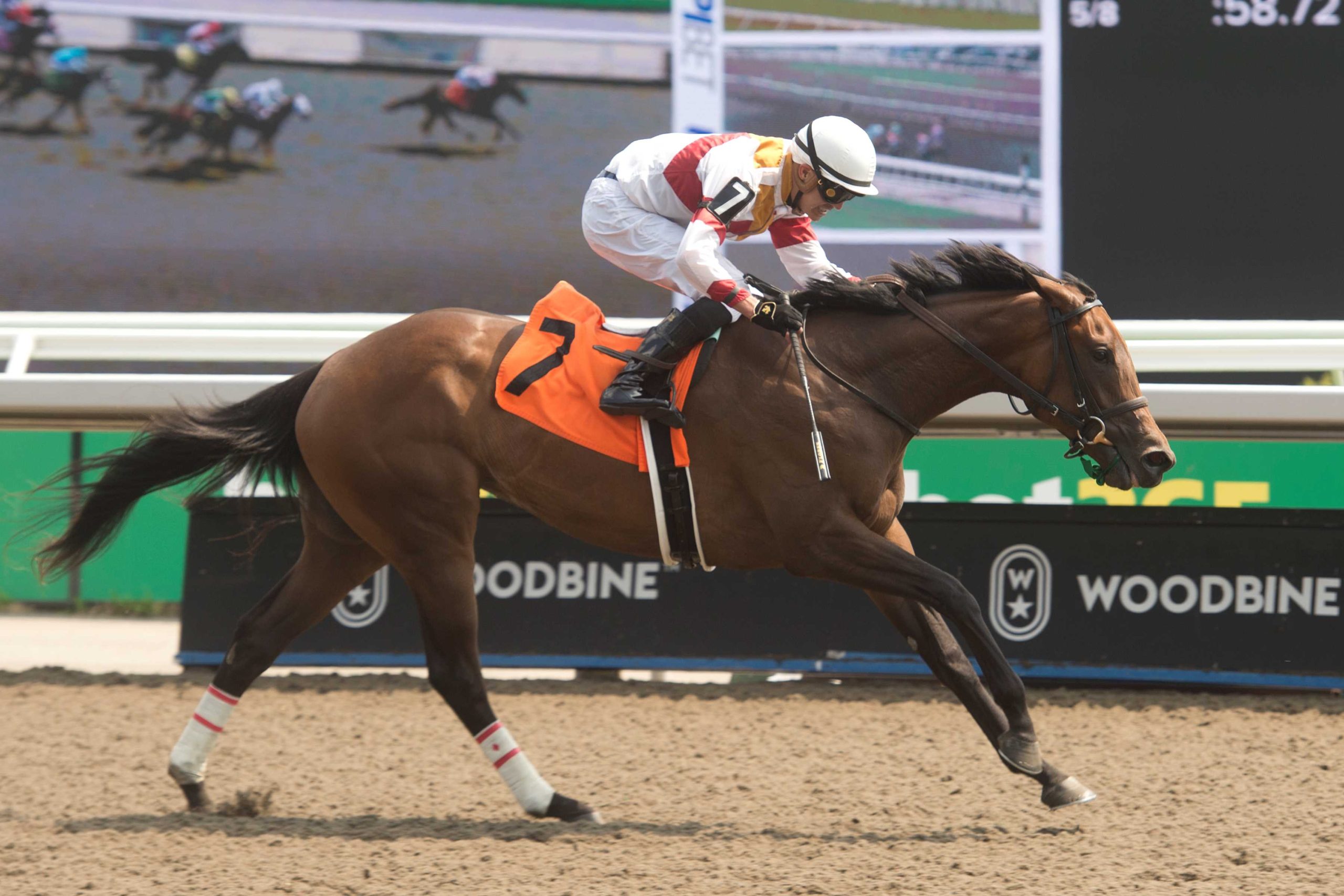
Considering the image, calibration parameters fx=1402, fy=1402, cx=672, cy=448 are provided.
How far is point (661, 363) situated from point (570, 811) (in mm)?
1201

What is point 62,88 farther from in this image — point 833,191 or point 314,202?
point 833,191

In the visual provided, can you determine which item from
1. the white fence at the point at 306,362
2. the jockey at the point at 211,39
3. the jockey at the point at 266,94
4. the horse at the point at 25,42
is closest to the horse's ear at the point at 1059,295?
the white fence at the point at 306,362

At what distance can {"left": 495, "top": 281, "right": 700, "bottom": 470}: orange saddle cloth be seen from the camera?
3654mm

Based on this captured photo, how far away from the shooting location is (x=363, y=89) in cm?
748

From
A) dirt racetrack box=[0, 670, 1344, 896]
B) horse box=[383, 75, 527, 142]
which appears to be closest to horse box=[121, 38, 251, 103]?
horse box=[383, 75, 527, 142]

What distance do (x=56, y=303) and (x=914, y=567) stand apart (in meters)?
5.72

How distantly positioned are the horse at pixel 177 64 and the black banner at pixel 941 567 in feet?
10.1

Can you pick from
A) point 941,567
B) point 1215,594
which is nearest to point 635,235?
point 941,567

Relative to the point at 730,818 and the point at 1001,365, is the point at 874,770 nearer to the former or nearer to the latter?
the point at 730,818

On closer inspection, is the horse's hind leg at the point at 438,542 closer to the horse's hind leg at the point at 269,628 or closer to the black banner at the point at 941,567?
the horse's hind leg at the point at 269,628

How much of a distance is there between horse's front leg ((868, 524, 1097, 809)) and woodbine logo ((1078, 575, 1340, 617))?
1545 millimetres

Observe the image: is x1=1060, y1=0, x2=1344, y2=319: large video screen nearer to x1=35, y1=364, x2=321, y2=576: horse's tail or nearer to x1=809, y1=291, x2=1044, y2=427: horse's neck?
x1=809, y1=291, x2=1044, y2=427: horse's neck

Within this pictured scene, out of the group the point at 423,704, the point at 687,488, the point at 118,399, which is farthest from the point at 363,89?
the point at 687,488

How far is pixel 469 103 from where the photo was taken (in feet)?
24.5
